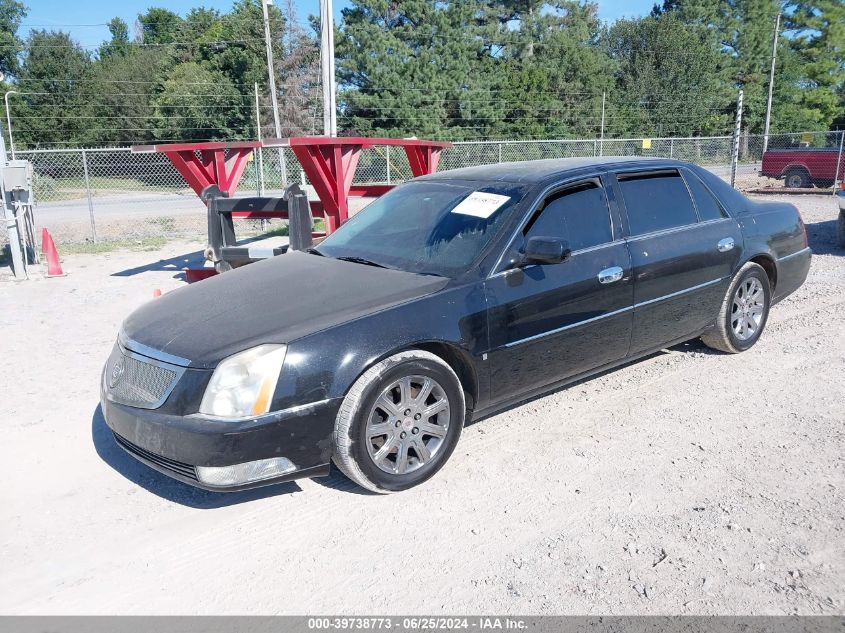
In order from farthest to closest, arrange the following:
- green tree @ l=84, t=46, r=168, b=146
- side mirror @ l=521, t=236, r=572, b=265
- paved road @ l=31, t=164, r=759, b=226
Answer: green tree @ l=84, t=46, r=168, b=146, paved road @ l=31, t=164, r=759, b=226, side mirror @ l=521, t=236, r=572, b=265

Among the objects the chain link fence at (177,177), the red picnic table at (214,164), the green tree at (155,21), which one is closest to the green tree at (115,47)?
the green tree at (155,21)

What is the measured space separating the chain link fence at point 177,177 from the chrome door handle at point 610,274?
928 centimetres

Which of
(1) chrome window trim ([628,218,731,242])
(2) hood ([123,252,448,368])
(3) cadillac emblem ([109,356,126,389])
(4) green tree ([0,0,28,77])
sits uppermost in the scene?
(4) green tree ([0,0,28,77])

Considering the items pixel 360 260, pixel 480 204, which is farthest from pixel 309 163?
pixel 480 204

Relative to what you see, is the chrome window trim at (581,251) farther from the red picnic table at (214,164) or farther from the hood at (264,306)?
the red picnic table at (214,164)

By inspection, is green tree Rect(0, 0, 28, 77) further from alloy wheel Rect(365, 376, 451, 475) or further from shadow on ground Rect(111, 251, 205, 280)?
alloy wheel Rect(365, 376, 451, 475)

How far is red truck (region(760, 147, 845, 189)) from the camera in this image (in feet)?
69.3

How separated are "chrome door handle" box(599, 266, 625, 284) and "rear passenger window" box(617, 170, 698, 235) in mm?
368

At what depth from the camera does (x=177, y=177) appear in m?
37.2

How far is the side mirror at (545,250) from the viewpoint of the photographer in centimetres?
393

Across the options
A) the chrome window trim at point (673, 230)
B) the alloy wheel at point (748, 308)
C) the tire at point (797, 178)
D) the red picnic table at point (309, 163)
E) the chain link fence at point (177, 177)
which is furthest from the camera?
the tire at point (797, 178)

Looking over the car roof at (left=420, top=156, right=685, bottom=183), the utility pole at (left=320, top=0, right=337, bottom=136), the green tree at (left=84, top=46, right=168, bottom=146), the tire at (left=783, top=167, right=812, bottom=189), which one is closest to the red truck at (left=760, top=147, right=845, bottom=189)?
the tire at (left=783, top=167, right=812, bottom=189)

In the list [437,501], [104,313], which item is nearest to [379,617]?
[437,501]

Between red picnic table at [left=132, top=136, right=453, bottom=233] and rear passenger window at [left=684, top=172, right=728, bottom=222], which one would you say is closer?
rear passenger window at [left=684, top=172, right=728, bottom=222]
